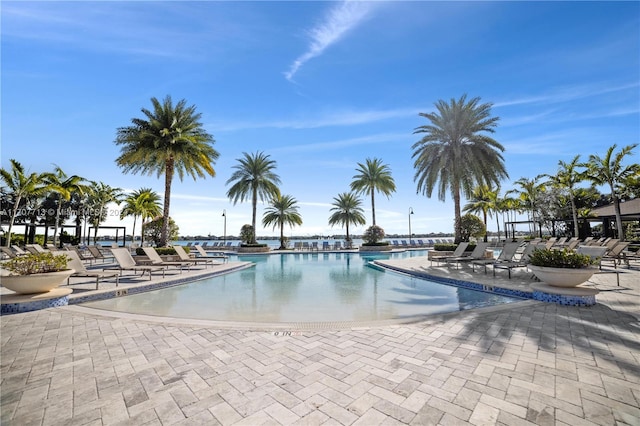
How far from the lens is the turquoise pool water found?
6.36 m

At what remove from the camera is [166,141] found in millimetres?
16562

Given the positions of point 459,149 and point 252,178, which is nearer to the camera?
point 459,149

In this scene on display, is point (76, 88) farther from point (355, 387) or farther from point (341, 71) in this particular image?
point (355, 387)

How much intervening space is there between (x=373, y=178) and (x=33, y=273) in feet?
90.5

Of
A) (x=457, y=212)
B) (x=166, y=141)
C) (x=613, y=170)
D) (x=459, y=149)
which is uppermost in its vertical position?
(x=166, y=141)

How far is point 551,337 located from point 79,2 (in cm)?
1152

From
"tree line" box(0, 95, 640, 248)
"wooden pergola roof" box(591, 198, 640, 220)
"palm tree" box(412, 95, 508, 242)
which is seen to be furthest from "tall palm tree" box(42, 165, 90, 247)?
"wooden pergola roof" box(591, 198, 640, 220)

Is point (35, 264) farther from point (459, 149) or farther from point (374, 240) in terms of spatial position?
point (374, 240)

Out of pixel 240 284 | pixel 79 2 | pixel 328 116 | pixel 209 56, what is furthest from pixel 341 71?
pixel 240 284

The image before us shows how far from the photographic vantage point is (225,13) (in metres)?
7.98

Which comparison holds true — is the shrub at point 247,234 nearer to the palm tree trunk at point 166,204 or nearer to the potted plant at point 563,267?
the palm tree trunk at point 166,204

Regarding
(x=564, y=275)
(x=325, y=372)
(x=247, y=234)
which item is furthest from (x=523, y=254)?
(x=247, y=234)

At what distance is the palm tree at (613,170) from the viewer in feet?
64.7

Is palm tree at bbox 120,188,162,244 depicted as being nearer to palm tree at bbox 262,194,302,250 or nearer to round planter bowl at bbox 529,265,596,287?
palm tree at bbox 262,194,302,250
